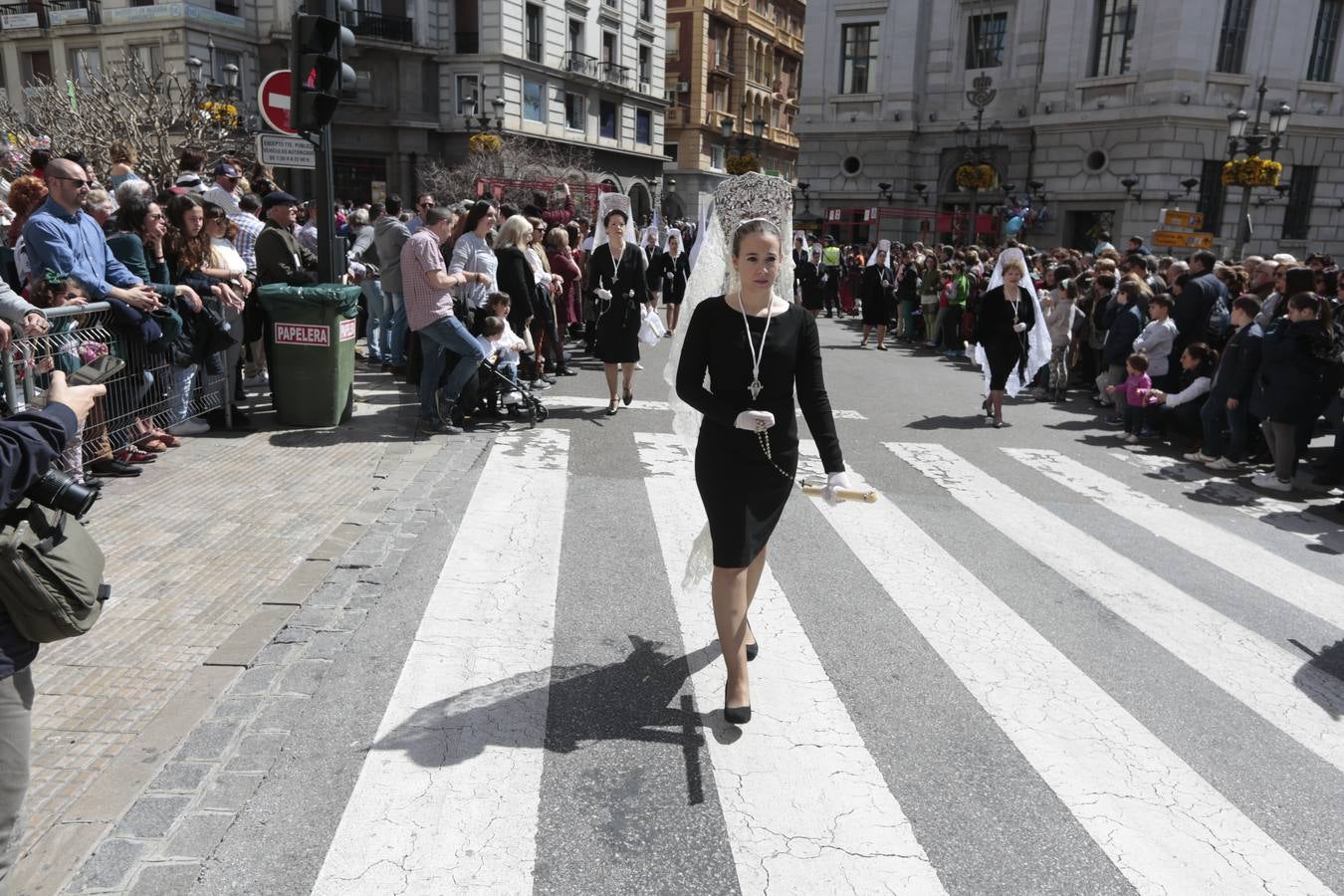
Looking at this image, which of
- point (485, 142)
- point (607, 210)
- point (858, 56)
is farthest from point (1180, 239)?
point (485, 142)

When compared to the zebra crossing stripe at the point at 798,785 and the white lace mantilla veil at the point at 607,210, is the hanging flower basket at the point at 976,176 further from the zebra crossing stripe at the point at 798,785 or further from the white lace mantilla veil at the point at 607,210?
the zebra crossing stripe at the point at 798,785

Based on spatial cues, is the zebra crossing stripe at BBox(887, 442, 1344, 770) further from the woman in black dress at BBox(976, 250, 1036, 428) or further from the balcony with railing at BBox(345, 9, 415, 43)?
the balcony with railing at BBox(345, 9, 415, 43)

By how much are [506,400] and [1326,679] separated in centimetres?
723

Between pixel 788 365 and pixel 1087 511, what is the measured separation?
181 inches

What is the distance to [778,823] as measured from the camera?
10.6ft

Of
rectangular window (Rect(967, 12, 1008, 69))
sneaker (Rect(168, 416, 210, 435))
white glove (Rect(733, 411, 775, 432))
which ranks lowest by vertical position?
sneaker (Rect(168, 416, 210, 435))

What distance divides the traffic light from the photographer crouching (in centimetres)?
638

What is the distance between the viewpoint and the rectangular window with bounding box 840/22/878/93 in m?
37.6

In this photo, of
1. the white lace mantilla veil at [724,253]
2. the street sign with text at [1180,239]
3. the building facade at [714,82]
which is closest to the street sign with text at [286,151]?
the white lace mantilla veil at [724,253]

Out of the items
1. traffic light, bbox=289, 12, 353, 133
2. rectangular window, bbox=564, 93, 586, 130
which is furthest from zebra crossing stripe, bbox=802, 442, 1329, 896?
rectangular window, bbox=564, 93, 586, 130

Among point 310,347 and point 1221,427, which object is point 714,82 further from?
point 310,347

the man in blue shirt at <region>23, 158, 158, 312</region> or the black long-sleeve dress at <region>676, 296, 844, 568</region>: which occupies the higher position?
the man in blue shirt at <region>23, 158, 158, 312</region>

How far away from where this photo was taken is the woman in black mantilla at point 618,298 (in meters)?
10.0

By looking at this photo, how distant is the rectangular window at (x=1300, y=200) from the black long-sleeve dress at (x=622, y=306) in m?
31.6
